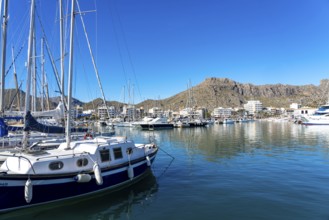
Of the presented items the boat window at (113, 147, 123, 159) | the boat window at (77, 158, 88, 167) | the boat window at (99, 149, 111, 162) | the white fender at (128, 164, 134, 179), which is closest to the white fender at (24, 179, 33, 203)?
the boat window at (77, 158, 88, 167)

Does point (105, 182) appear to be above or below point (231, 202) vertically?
above

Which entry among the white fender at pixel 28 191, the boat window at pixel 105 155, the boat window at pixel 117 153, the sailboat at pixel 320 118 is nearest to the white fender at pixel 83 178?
the boat window at pixel 105 155

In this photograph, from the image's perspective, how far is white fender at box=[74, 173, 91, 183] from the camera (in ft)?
50.2

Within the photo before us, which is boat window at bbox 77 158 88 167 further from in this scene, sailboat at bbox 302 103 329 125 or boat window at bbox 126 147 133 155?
sailboat at bbox 302 103 329 125

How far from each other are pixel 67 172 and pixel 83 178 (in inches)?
37.3

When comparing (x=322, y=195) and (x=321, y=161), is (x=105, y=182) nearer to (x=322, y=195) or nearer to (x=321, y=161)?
(x=322, y=195)

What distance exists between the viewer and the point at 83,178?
15.4 m

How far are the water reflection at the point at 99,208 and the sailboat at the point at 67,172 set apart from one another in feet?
1.42

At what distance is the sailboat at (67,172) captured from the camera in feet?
44.5

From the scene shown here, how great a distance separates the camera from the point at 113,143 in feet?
61.4

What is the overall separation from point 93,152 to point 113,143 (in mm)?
1999

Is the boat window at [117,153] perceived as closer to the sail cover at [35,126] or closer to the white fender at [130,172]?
the white fender at [130,172]

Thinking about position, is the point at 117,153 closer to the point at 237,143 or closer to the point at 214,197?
the point at 214,197

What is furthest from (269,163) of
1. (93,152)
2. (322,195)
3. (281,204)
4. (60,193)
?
(60,193)
